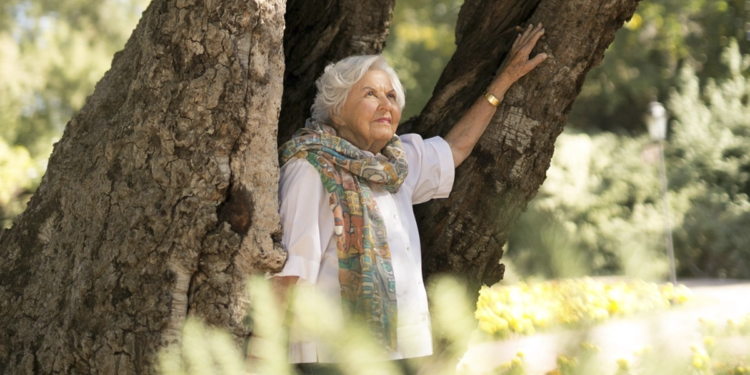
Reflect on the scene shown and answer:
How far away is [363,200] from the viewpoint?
2777 millimetres

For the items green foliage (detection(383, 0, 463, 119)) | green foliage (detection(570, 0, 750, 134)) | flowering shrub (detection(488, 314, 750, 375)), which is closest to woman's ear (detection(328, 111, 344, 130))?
flowering shrub (detection(488, 314, 750, 375))

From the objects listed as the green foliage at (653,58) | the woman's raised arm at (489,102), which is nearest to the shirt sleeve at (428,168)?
the woman's raised arm at (489,102)

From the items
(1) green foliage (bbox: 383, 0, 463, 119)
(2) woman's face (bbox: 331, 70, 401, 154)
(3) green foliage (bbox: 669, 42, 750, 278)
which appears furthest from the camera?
(1) green foliage (bbox: 383, 0, 463, 119)

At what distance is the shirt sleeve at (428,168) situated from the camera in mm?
3203

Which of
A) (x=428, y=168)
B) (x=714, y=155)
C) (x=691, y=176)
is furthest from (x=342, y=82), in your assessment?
(x=714, y=155)

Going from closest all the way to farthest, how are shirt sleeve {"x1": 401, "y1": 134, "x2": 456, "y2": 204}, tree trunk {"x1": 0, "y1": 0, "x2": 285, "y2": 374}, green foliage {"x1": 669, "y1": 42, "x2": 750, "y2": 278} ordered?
tree trunk {"x1": 0, "y1": 0, "x2": 285, "y2": 374}, shirt sleeve {"x1": 401, "y1": 134, "x2": 456, "y2": 204}, green foliage {"x1": 669, "y1": 42, "x2": 750, "y2": 278}

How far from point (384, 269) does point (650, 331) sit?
5.82ft

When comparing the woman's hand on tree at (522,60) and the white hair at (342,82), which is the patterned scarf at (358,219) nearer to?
the white hair at (342,82)

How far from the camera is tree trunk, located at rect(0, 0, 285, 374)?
8.14ft

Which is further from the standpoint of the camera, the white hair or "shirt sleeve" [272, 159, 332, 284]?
the white hair

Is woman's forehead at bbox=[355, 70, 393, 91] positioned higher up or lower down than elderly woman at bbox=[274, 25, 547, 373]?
higher up

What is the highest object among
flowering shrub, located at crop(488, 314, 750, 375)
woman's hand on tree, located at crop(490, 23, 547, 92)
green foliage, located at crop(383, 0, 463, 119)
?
green foliage, located at crop(383, 0, 463, 119)

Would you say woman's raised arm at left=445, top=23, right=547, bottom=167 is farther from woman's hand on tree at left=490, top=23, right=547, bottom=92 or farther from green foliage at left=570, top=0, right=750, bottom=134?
green foliage at left=570, top=0, right=750, bottom=134

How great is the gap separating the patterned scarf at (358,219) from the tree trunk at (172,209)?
8.7 inches
